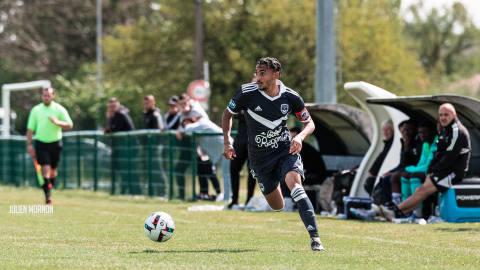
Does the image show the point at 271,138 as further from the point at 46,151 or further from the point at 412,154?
the point at 46,151

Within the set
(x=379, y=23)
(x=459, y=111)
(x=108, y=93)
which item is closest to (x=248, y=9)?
(x=379, y=23)

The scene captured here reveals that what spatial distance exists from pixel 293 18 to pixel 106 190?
18.1 m


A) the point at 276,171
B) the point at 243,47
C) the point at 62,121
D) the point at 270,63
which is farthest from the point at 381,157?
the point at 243,47

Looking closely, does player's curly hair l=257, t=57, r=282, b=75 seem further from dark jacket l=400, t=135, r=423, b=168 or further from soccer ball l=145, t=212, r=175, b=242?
dark jacket l=400, t=135, r=423, b=168

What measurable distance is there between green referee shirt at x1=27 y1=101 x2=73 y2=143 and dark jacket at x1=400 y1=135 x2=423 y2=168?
21.1 feet

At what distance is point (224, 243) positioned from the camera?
823 cm

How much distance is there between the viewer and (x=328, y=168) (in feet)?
48.8

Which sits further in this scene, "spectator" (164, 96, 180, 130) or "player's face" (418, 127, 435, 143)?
"spectator" (164, 96, 180, 130)

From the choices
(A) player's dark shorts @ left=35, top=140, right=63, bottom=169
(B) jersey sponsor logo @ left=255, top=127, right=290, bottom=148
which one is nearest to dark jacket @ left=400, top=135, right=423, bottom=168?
(B) jersey sponsor logo @ left=255, top=127, right=290, bottom=148

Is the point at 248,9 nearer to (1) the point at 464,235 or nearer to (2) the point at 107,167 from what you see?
(2) the point at 107,167

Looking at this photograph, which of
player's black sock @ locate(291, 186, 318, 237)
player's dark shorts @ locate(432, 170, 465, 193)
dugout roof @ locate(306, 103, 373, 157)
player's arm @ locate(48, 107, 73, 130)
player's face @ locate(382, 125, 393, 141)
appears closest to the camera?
player's black sock @ locate(291, 186, 318, 237)

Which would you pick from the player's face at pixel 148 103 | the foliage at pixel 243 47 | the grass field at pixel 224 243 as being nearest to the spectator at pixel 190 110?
the player's face at pixel 148 103

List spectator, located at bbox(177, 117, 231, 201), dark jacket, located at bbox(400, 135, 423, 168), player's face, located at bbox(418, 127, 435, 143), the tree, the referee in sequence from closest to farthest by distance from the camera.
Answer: player's face, located at bbox(418, 127, 435, 143) < dark jacket, located at bbox(400, 135, 423, 168) < the referee < spectator, located at bbox(177, 117, 231, 201) < the tree

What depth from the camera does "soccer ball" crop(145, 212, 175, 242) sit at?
8.11 m
